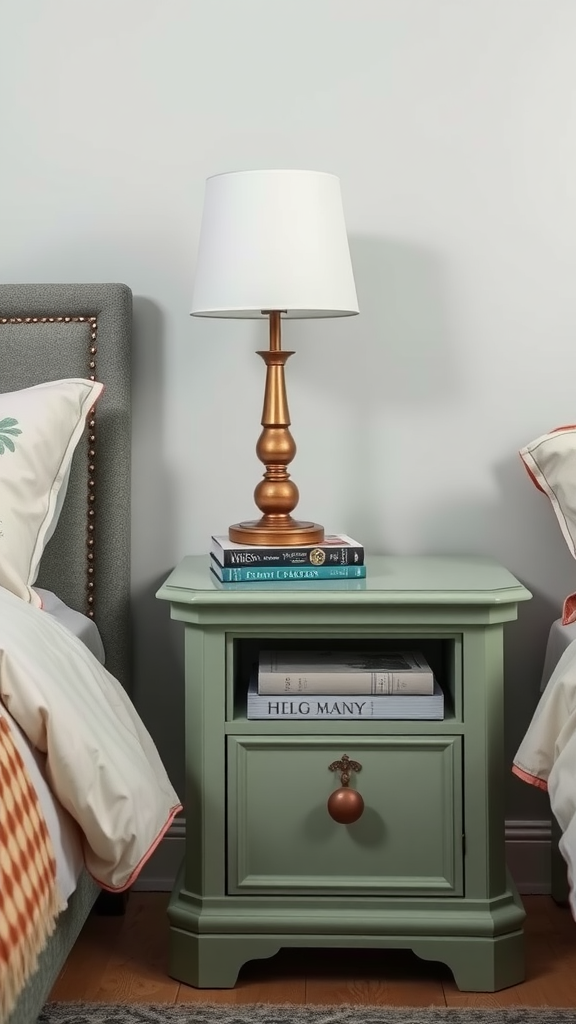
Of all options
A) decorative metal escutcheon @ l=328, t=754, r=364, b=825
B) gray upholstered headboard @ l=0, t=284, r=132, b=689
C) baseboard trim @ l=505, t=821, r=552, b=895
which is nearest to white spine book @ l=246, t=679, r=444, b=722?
decorative metal escutcheon @ l=328, t=754, r=364, b=825

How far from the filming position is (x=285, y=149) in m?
2.08

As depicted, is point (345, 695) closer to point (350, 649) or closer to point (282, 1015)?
point (350, 649)

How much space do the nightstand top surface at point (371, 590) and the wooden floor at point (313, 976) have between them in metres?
0.62

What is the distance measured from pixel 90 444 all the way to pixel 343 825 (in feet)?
2.72

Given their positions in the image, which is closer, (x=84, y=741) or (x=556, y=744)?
(x=84, y=741)

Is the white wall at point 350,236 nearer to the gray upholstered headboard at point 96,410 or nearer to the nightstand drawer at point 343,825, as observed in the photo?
the gray upholstered headboard at point 96,410

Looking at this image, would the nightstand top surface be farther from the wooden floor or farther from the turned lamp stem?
the wooden floor

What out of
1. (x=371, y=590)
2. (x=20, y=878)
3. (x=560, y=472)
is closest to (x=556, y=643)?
(x=560, y=472)

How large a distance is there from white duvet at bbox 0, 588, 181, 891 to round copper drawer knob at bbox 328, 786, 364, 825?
0.27 meters

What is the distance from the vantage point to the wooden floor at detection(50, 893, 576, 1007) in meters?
1.71

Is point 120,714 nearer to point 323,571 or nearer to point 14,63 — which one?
point 323,571

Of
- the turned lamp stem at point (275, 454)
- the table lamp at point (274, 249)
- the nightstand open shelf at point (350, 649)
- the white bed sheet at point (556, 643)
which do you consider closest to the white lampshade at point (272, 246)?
the table lamp at point (274, 249)

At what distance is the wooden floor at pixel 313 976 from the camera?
1707 mm

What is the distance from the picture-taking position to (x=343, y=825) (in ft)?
5.72
